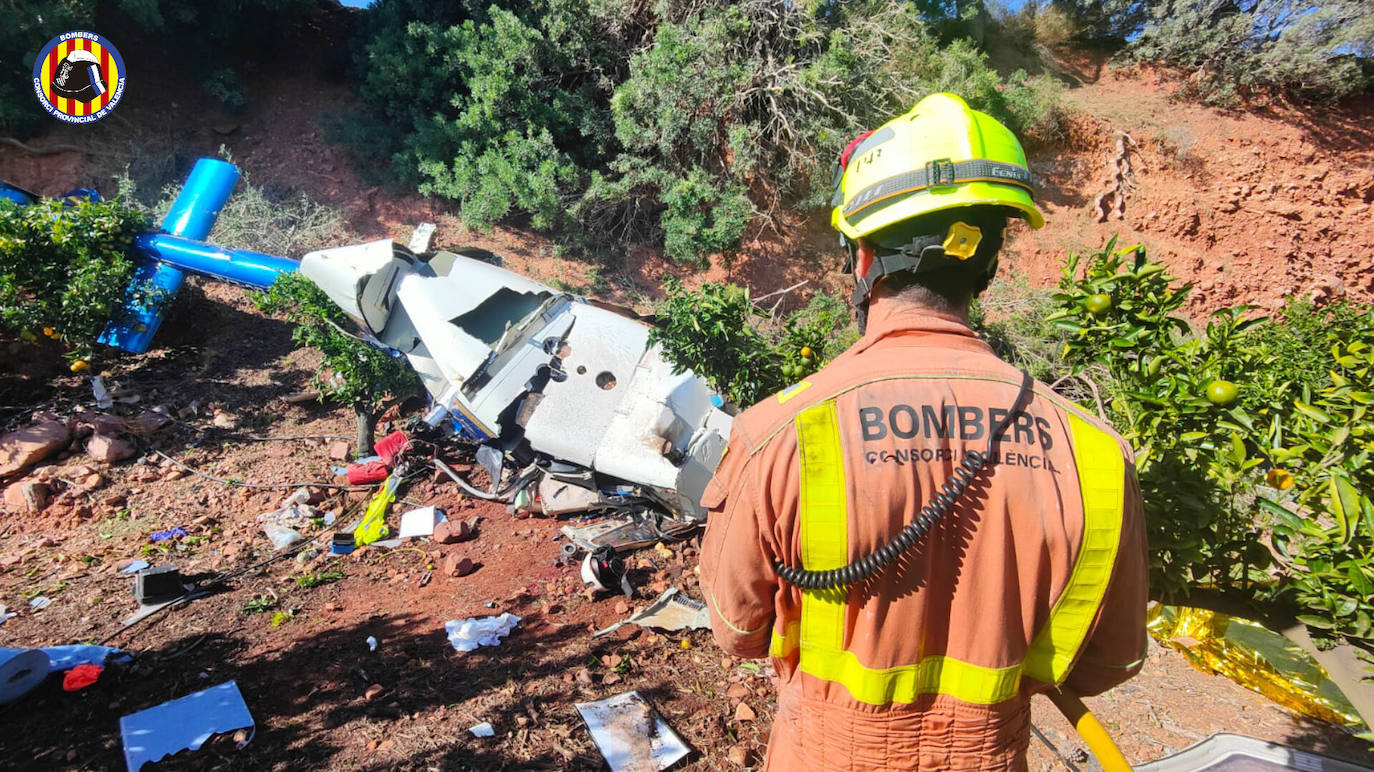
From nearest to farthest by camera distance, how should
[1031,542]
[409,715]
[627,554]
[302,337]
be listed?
[1031,542] → [409,715] → [627,554] → [302,337]

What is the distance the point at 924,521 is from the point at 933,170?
663mm

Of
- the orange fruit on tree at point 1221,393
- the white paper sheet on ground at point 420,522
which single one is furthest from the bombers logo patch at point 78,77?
the orange fruit on tree at point 1221,393

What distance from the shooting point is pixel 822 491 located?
1.19 meters

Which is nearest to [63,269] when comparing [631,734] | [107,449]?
[107,449]

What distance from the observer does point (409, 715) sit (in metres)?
3.28

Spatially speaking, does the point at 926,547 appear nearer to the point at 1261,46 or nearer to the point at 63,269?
the point at 63,269

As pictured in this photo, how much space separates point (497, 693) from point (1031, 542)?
308cm

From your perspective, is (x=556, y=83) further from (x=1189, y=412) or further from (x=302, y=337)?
(x=1189, y=412)

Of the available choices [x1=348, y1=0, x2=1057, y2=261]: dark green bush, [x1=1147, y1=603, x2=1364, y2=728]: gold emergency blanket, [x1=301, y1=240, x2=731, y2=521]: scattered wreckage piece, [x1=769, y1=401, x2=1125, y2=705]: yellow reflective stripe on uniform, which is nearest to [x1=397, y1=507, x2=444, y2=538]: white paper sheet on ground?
[x1=301, y1=240, x2=731, y2=521]: scattered wreckage piece

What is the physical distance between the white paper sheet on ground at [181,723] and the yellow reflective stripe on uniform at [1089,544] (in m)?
3.52

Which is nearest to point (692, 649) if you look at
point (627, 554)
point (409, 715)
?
point (627, 554)

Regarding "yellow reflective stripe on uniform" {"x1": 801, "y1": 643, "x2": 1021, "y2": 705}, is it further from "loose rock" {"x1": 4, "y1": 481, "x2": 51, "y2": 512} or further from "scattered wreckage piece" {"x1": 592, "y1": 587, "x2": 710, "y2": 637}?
"loose rock" {"x1": 4, "y1": 481, "x2": 51, "y2": 512}

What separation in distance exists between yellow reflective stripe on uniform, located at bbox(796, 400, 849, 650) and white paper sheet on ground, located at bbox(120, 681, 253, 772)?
327 cm

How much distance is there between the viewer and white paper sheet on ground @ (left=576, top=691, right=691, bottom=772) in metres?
3.08
